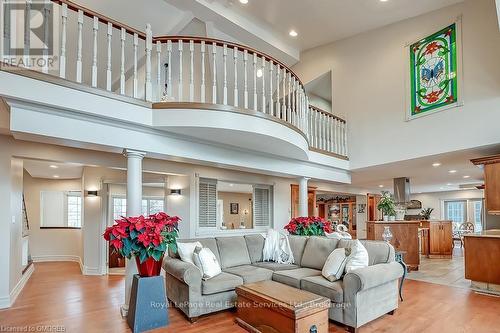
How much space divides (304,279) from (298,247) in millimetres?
1109

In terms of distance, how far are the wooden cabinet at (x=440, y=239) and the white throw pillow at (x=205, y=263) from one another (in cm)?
738

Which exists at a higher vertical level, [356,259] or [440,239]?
[356,259]

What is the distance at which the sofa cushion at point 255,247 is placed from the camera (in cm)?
504

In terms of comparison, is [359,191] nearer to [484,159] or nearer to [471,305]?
[484,159]

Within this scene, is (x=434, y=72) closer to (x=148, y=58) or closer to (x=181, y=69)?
(x=181, y=69)

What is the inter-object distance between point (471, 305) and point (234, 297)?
10.8ft

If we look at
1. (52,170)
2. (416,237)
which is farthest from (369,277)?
(52,170)

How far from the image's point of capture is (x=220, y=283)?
387 centimetres

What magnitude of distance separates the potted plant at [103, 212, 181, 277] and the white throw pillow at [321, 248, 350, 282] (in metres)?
1.93

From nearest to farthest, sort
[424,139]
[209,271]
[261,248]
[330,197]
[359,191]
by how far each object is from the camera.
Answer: [209,271]
[261,248]
[424,139]
[359,191]
[330,197]

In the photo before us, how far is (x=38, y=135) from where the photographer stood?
331 cm

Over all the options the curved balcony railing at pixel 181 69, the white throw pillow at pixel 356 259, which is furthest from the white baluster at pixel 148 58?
the white throw pillow at pixel 356 259

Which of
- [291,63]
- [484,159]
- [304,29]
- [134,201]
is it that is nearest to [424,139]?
[484,159]

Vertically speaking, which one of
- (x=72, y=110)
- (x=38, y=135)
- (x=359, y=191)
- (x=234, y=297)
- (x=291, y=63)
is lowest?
(x=234, y=297)
